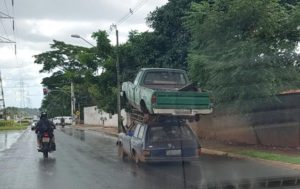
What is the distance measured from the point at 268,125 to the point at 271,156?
13.0 feet

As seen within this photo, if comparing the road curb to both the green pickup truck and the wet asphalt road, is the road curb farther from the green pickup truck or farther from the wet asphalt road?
the green pickup truck

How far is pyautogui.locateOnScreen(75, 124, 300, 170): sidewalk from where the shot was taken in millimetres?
16594

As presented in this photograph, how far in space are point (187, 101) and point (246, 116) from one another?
19.3 ft

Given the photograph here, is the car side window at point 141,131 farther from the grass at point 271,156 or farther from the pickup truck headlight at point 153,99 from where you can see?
the grass at point 271,156

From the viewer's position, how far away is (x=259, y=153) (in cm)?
1908

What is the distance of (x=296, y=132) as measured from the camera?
20.2 meters

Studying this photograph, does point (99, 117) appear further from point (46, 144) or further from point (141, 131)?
point (141, 131)

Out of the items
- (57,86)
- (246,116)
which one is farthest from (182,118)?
(57,86)

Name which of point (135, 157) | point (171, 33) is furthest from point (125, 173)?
point (171, 33)

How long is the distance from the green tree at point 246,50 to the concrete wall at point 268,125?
0.90 m

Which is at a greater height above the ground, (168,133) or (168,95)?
(168,95)

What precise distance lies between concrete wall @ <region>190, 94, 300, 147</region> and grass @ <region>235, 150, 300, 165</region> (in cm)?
159

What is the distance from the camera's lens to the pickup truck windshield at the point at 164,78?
19359 mm

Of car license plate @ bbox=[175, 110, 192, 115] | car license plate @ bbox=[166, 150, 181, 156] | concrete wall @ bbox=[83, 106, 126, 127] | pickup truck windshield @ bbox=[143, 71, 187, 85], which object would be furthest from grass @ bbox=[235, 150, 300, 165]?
concrete wall @ bbox=[83, 106, 126, 127]
